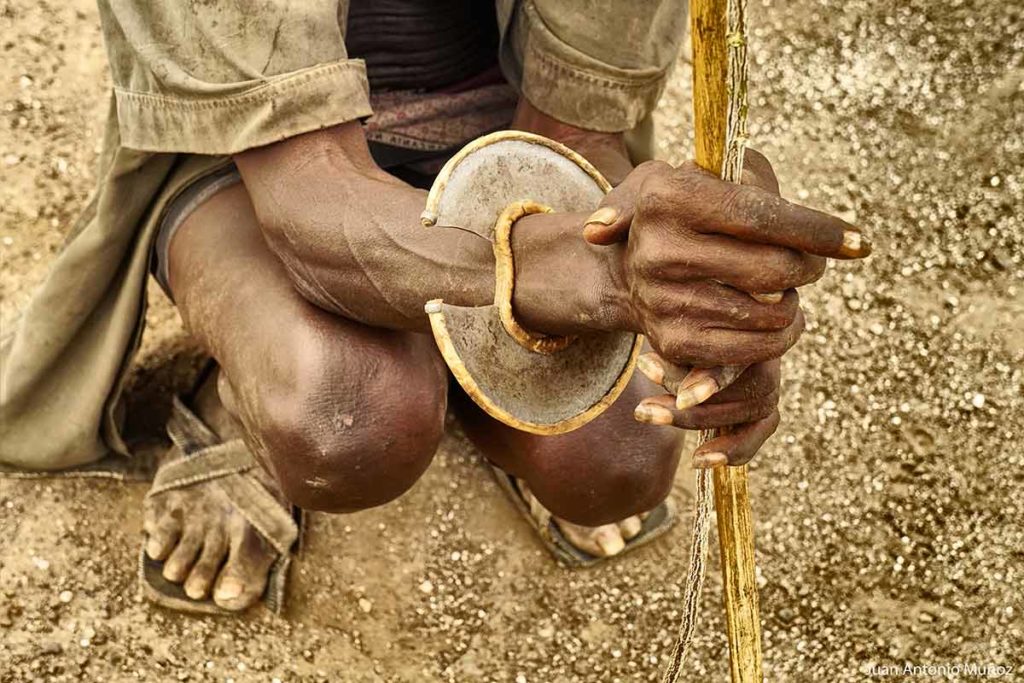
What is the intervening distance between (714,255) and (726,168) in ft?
0.20

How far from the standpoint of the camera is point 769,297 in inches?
32.2

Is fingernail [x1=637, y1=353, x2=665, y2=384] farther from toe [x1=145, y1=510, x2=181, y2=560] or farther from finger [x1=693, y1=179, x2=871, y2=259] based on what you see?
toe [x1=145, y1=510, x2=181, y2=560]

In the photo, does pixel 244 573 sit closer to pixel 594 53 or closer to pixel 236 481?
pixel 236 481

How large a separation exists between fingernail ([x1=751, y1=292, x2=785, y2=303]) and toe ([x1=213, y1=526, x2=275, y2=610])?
106 centimetres

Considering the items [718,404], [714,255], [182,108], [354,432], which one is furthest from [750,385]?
[182,108]

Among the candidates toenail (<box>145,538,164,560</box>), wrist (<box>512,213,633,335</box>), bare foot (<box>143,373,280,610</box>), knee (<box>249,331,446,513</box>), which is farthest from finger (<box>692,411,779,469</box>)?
toenail (<box>145,538,164,560</box>)

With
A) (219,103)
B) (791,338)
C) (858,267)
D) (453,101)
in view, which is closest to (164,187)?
(219,103)

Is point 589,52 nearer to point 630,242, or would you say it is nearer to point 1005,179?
point 630,242

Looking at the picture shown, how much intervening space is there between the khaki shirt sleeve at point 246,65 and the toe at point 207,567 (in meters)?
0.68

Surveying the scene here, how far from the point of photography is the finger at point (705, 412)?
83 cm

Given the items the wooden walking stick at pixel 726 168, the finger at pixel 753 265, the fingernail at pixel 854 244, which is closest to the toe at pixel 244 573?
the wooden walking stick at pixel 726 168

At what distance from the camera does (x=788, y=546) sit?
1762 mm

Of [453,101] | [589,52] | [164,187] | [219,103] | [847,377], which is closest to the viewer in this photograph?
[219,103]

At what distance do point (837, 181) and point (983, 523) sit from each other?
2.37 feet
